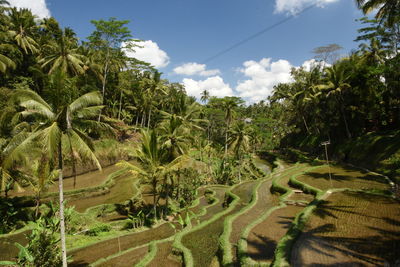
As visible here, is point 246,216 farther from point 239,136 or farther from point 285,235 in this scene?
point 239,136

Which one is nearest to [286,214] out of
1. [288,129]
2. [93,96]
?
[93,96]

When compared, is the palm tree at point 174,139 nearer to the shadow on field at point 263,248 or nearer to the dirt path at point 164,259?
the dirt path at point 164,259

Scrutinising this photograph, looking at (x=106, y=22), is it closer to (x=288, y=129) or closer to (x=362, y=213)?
(x=362, y=213)

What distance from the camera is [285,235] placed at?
33.5ft

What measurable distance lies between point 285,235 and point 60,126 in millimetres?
10549

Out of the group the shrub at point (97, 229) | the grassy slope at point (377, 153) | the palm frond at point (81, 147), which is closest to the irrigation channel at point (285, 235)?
the grassy slope at point (377, 153)

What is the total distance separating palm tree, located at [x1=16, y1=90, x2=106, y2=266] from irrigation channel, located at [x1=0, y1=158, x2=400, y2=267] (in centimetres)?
530

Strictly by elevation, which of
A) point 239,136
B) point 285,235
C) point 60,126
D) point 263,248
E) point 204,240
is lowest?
point 204,240

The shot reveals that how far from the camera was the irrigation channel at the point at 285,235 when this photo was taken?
8.45m

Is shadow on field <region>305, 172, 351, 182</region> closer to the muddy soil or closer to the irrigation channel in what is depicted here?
the irrigation channel

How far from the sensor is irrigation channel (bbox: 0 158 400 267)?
27.7ft

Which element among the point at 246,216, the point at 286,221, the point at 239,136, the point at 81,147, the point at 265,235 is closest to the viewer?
the point at 81,147

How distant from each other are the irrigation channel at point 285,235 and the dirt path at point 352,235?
0.09ft

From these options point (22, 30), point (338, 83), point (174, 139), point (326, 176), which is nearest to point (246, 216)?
point (174, 139)
